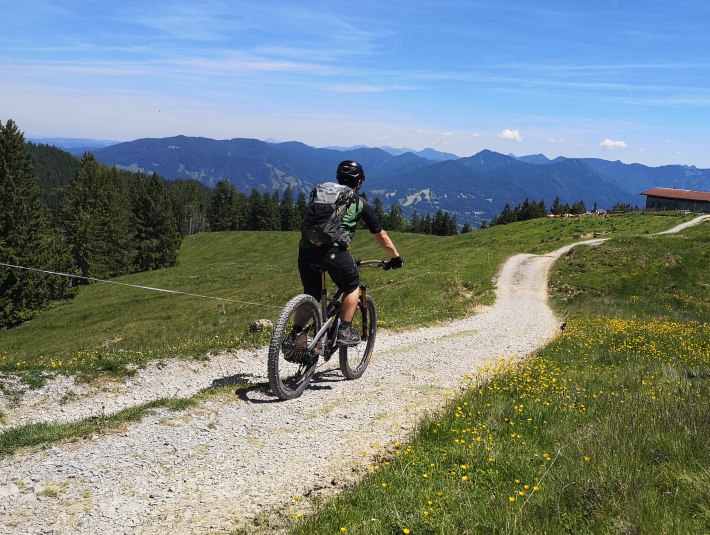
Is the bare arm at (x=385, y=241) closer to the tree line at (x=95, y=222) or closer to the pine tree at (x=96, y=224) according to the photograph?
the tree line at (x=95, y=222)

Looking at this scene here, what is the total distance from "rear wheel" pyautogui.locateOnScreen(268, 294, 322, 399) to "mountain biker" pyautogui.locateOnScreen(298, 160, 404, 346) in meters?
0.38

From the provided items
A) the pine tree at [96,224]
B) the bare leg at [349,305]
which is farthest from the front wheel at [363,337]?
the pine tree at [96,224]

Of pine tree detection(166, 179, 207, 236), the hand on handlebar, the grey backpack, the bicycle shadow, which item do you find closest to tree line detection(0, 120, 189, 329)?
the bicycle shadow

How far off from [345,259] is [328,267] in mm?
319

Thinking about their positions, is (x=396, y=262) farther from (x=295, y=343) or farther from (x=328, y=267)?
(x=295, y=343)

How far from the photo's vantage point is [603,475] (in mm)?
4215

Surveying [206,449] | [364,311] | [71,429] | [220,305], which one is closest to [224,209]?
[220,305]

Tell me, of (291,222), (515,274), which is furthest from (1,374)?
(291,222)

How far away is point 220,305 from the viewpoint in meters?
31.8

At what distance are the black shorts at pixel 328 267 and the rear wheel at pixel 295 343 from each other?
1.05 feet

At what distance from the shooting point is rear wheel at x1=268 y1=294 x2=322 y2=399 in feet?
22.7

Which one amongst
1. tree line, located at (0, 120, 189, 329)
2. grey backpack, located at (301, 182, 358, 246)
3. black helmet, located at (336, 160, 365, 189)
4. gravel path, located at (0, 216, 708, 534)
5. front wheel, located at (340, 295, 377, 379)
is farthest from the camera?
tree line, located at (0, 120, 189, 329)

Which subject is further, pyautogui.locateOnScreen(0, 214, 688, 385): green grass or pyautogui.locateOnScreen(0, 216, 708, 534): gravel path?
pyautogui.locateOnScreen(0, 214, 688, 385): green grass

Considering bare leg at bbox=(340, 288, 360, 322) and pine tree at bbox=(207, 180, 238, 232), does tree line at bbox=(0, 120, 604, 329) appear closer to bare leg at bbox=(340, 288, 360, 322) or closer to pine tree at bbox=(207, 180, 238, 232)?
pine tree at bbox=(207, 180, 238, 232)
